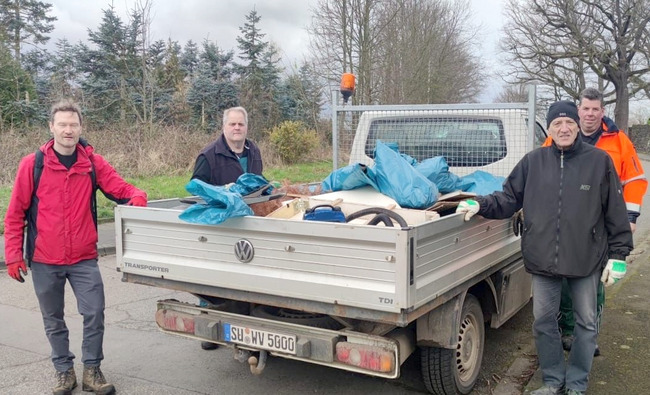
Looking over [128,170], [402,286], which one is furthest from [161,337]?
[128,170]

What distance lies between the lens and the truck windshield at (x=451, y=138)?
5332mm

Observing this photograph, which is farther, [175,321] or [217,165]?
[217,165]

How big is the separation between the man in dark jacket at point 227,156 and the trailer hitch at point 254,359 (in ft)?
4.84

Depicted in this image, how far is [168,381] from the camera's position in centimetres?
406

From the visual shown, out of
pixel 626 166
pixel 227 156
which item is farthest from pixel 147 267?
pixel 626 166

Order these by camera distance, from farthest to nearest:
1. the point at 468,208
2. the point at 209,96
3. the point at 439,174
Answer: the point at 209,96, the point at 439,174, the point at 468,208

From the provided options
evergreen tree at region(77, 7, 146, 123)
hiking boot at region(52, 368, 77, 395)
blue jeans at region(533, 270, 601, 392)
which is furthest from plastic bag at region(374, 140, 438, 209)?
evergreen tree at region(77, 7, 146, 123)

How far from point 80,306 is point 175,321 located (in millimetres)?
708

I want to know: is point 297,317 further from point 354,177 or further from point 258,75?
point 258,75

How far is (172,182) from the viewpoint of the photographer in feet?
46.1

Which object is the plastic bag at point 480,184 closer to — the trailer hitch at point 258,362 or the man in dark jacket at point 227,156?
the man in dark jacket at point 227,156

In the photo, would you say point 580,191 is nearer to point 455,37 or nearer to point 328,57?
point 328,57

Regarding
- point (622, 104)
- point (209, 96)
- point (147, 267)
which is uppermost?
point (622, 104)

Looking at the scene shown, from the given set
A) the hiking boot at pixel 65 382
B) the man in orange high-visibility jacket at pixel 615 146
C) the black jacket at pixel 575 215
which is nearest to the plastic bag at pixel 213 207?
the hiking boot at pixel 65 382
